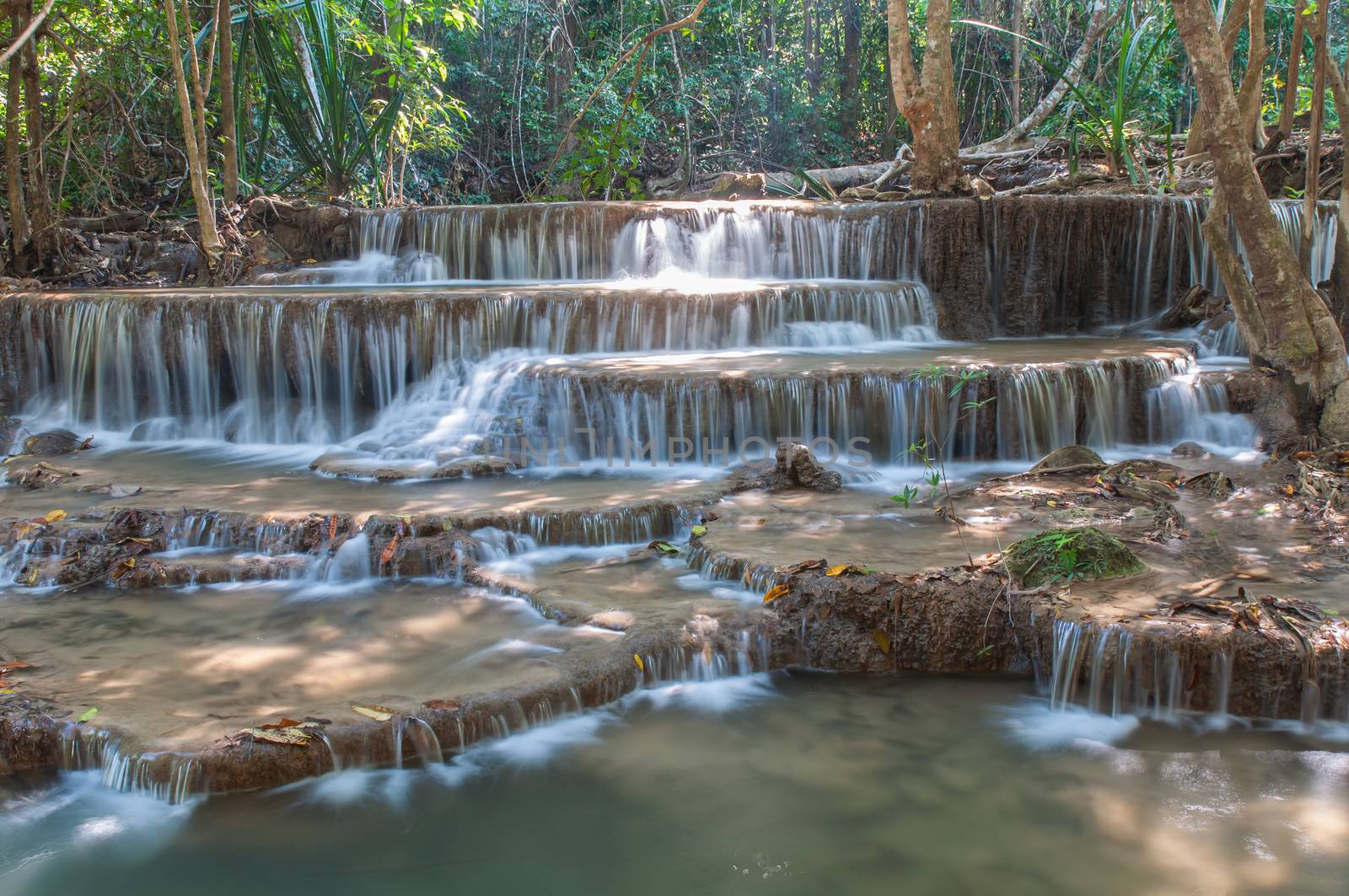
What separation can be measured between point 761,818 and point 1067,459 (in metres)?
3.77

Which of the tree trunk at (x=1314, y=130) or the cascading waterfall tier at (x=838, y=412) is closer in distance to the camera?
the tree trunk at (x=1314, y=130)

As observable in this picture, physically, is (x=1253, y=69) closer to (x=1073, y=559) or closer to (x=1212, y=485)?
(x=1212, y=485)

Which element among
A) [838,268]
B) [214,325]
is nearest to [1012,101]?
[838,268]

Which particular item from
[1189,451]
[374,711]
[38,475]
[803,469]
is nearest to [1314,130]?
[1189,451]

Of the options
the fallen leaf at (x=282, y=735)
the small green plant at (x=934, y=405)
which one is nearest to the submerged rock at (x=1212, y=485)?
the small green plant at (x=934, y=405)

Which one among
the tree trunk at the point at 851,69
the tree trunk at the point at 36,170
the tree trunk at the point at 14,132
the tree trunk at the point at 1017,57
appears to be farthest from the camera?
the tree trunk at the point at 851,69

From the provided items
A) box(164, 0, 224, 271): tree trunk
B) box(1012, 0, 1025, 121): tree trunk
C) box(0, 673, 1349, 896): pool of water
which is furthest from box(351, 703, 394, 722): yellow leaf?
box(1012, 0, 1025, 121): tree trunk

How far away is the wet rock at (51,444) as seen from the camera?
8023 millimetres

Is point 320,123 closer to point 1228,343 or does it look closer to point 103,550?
point 103,550

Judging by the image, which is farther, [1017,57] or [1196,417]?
[1017,57]

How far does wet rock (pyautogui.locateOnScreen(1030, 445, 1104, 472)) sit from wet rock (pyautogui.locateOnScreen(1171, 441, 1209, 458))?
2.86 feet

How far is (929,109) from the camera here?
11.0 metres

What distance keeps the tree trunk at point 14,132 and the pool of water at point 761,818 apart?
28.1 ft

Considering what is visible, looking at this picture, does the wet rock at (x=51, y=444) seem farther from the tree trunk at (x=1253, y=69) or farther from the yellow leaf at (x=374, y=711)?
the tree trunk at (x=1253, y=69)
